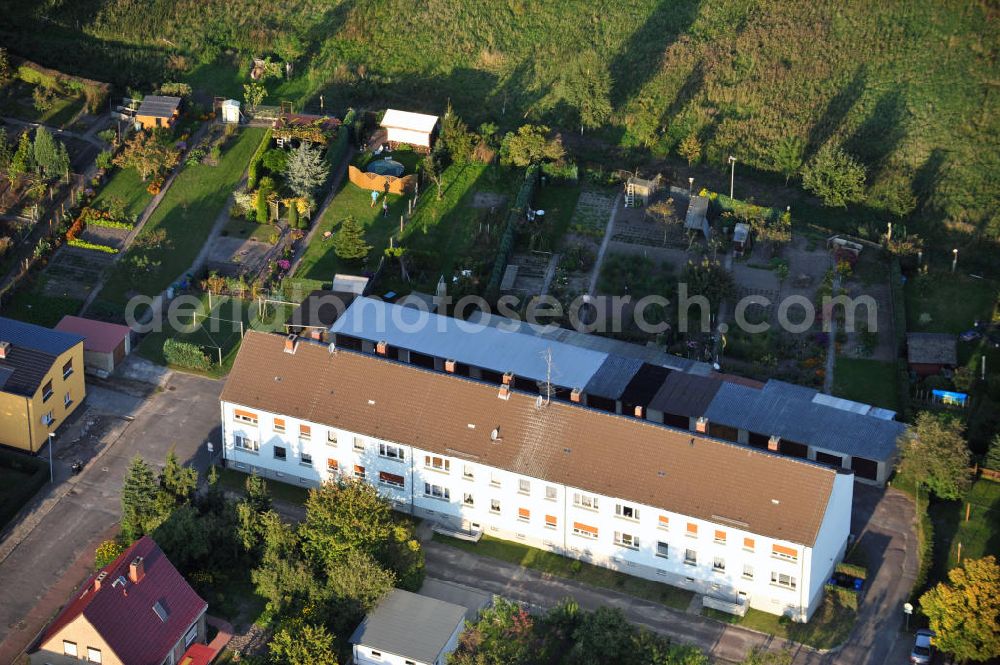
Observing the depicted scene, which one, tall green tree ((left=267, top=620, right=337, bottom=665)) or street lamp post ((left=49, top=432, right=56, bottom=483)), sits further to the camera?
street lamp post ((left=49, top=432, right=56, bottom=483))

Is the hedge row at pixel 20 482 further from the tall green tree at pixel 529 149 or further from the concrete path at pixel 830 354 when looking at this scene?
the concrete path at pixel 830 354

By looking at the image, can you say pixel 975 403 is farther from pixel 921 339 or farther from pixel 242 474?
pixel 242 474

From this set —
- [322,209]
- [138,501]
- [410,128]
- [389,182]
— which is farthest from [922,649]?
[410,128]

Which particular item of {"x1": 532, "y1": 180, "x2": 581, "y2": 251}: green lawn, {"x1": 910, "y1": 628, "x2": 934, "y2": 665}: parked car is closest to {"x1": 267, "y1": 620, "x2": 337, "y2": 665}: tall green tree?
{"x1": 910, "y1": 628, "x2": 934, "y2": 665}: parked car

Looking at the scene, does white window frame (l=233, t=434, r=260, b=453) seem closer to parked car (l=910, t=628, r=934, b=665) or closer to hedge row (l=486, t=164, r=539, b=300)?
hedge row (l=486, t=164, r=539, b=300)

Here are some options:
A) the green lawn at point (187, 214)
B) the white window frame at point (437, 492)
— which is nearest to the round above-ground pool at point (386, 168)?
the green lawn at point (187, 214)

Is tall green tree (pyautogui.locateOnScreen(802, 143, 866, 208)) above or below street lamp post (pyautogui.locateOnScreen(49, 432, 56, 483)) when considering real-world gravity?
above
